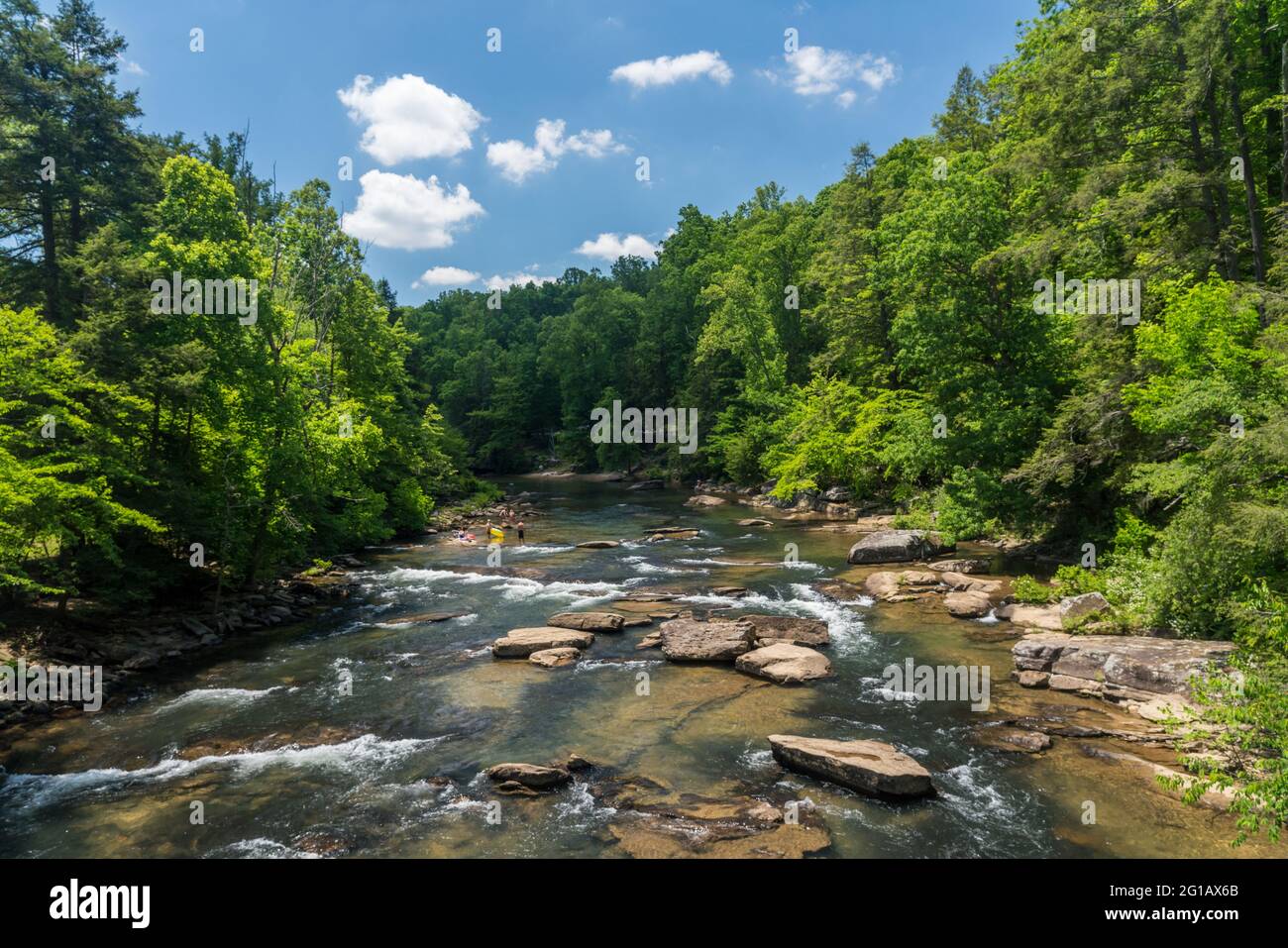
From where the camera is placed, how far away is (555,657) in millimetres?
15734

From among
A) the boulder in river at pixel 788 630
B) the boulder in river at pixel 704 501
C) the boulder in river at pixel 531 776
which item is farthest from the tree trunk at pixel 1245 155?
the boulder in river at pixel 704 501

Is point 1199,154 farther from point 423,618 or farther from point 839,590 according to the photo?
point 423,618

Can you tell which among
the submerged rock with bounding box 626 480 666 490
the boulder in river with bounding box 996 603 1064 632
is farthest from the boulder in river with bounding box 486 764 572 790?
the submerged rock with bounding box 626 480 666 490

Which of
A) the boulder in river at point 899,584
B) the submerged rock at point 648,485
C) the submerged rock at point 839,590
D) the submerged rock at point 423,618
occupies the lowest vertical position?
the submerged rock at point 423,618

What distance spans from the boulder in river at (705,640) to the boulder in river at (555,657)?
2.22 meters

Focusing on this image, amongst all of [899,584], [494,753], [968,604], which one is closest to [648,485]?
[899,584]

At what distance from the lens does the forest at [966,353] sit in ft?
40.9

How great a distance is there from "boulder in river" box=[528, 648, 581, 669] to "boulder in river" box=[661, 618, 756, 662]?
222 centimetres

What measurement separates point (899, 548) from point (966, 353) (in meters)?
7.82

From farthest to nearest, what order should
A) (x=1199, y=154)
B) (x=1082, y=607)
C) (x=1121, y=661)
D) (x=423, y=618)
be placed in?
(x=423, y=618) < (x=1199, y=154) < (x=1082, y=607) < (x=1121, y=661)

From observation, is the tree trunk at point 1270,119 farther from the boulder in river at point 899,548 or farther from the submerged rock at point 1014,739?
the submerged rock at point 1014,739

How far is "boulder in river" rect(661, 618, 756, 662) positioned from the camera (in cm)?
1526

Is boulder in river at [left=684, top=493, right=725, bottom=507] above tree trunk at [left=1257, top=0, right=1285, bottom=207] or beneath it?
beneath

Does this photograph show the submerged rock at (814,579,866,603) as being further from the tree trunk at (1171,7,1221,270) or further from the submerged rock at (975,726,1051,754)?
the tree trunk at (1171,7,1221,270)
